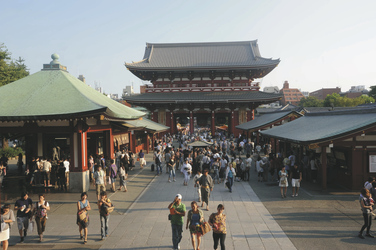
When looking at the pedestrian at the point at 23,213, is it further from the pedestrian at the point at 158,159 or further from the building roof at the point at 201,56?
the building roof at the point at 201,56

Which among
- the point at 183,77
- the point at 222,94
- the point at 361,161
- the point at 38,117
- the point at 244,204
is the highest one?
the point at 183,77

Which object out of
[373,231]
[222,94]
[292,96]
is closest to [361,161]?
[373,231]

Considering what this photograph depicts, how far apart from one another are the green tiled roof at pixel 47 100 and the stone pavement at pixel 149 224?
14.1 feet

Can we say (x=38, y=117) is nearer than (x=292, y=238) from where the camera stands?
No

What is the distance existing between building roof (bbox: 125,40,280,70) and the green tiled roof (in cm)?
2645

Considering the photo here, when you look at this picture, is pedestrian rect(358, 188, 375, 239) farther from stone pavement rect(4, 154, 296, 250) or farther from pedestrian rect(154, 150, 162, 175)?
pedestrian rect(154, 150, 162, 175)

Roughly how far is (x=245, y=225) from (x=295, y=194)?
528 centimetres

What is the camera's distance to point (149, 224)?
33.7 ft

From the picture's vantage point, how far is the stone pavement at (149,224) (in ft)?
28.0

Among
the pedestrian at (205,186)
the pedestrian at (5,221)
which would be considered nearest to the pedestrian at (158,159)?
the pedestrian at (205,186)

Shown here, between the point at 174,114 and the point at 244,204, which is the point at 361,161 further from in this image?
the point at 174,114

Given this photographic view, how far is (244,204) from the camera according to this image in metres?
12.7

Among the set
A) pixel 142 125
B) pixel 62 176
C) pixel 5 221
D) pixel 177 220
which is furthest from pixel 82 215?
pixel 142 125

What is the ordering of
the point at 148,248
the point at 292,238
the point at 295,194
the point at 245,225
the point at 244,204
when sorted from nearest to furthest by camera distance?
the point at 148,248 → the point at 292,238 → the point at 245,225 → the point at 244,204 → the point at 295,194
